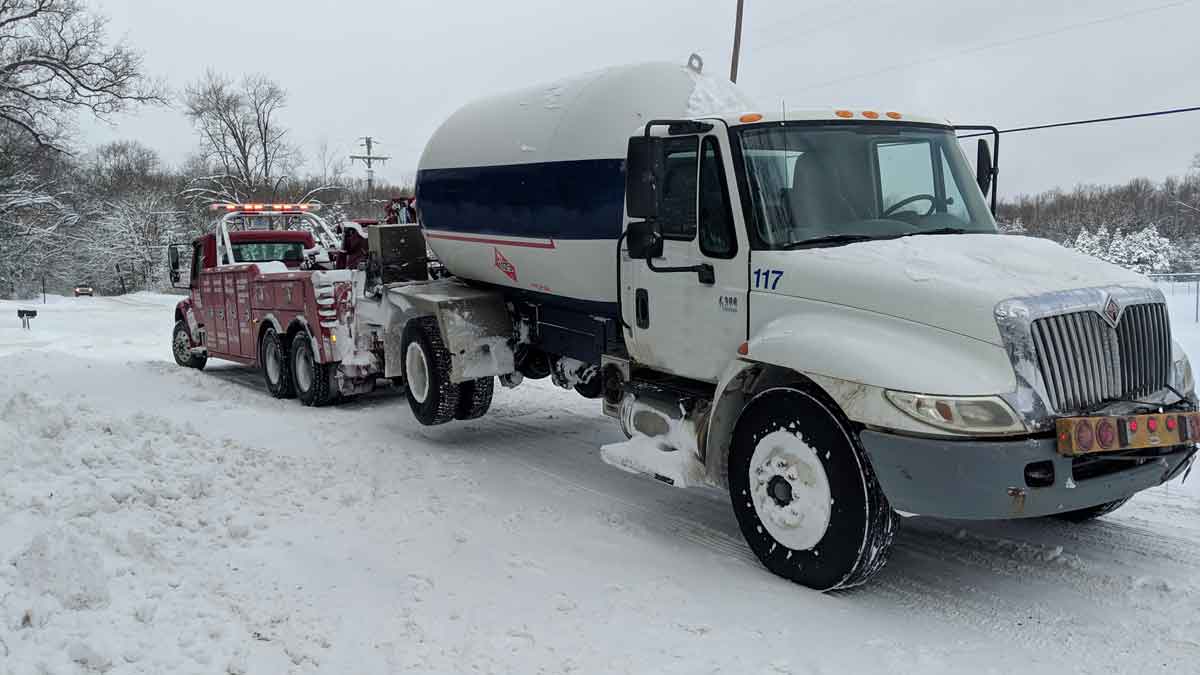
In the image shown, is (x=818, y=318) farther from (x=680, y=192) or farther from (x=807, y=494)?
(x=680, y=192)

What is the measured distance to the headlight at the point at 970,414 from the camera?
13.6ft

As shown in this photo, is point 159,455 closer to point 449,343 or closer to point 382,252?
point 449,343

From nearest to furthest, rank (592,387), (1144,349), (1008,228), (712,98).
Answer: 1. (1144,349)
2. (712,98)
3. (1008,228)
4. (592,387)

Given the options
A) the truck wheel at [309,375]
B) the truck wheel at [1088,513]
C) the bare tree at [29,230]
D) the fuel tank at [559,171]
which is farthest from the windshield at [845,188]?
the bare tree at [29,230]

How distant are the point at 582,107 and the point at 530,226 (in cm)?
109

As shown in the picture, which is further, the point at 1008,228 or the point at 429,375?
the point at 429,375

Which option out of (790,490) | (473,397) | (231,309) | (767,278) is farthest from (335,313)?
(790,490)

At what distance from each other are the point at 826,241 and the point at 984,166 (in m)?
1.88

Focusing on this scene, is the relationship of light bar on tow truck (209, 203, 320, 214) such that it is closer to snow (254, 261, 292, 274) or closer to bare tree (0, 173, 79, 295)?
snow (254, 261, 292, 274)

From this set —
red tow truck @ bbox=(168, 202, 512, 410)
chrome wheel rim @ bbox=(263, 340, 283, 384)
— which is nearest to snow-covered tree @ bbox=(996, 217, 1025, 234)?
red tow truck @ bbox=(168, 202, 512, 410)

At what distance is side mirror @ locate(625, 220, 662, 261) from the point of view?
229 inches

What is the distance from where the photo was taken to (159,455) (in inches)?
274

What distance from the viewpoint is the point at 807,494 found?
4910mm

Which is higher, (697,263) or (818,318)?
(697,263)
